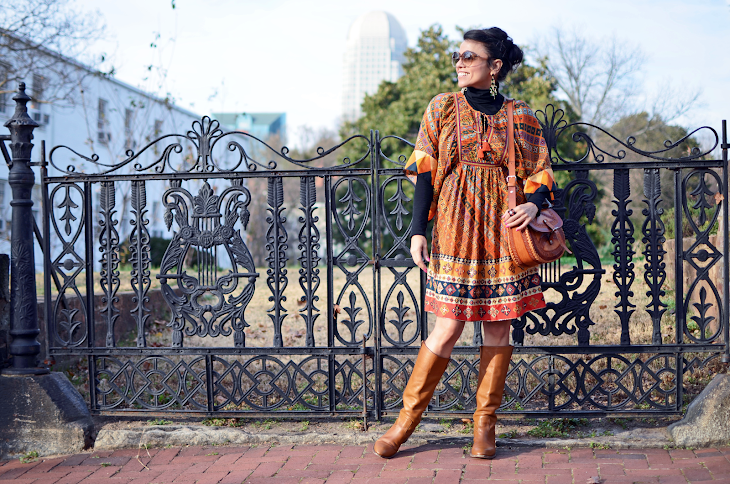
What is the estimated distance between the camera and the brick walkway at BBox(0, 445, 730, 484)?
9.55 ft

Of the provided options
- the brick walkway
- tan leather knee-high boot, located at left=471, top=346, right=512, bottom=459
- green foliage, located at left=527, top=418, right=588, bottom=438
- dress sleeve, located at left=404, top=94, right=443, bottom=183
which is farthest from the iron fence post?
green foliage, located at left=527, top=418, right=588, bottom=438

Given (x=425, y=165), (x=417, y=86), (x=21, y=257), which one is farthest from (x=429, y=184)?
(x=417, y=86)

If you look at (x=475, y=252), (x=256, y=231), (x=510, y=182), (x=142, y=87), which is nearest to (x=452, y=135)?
(x=510, y=182)

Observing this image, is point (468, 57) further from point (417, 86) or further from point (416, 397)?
point (417, 86)

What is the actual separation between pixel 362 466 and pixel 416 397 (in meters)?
0.44

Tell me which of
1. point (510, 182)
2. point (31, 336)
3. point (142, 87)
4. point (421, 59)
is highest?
point (421, 59)

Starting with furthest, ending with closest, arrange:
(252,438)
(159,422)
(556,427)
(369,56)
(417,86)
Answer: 1. (369,56)
2. (417,86)
3. (159,422)
4. (556,427)
5. (252,438)

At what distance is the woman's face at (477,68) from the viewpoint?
3084 mm

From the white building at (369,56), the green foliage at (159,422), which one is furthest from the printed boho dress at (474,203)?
the white building at (369,56)

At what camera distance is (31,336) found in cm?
Answer: 378

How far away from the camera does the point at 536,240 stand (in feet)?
9.57

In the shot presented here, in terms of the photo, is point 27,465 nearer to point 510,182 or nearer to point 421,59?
point 510,182

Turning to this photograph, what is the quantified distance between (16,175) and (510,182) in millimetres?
2929

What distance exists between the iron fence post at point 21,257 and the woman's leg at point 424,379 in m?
2.21
